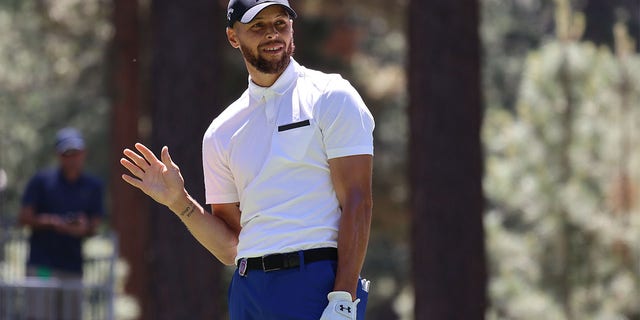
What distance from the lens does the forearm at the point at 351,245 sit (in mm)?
3914

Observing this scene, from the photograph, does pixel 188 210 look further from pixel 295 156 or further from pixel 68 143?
pixel 68 143

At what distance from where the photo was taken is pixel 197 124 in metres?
10.1

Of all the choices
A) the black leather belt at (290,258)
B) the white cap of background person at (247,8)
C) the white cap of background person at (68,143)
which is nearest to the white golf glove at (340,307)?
the black leather belt at (290,258)

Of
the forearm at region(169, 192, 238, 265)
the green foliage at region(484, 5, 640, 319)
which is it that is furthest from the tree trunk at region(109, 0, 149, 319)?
the forearm at region(169, 192, 238, 265)

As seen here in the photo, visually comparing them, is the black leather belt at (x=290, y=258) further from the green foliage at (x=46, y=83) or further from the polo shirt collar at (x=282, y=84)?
the green foliage at (x=46, y=83)

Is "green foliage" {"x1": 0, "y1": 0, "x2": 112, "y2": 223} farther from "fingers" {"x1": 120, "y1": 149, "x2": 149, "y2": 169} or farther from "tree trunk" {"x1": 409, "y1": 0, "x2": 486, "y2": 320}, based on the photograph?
"fingers" {"x1": 120, "y1": 149, "x2": 149, "y2": 169}

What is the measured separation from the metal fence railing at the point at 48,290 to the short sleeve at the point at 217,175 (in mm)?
5565

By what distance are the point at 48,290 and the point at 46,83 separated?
50.7 feet

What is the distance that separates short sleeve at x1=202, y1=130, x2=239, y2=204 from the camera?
430cm

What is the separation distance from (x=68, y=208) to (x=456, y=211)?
292cm

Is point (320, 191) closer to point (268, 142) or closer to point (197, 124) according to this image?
point (268, 142)

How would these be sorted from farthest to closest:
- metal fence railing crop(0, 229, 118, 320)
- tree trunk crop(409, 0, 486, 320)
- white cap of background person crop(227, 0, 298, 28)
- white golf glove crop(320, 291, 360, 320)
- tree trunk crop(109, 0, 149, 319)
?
tree trunk crop(109, 0, 149, 319), metal fence railing crop(0, 229, 118, 320), tree trunk crop(409, 0, 486, 320), white cap of background person crop(227, 0, 298, 28), white golf glove crop(320, 291, 360, 320)

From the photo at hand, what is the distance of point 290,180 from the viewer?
4020 mm

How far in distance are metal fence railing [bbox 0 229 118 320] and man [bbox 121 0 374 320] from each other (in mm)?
5757
